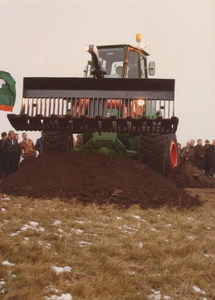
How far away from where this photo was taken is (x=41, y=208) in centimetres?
504

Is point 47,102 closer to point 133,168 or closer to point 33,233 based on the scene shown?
point 133,168

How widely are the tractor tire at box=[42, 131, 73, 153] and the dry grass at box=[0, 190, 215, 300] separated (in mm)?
2726

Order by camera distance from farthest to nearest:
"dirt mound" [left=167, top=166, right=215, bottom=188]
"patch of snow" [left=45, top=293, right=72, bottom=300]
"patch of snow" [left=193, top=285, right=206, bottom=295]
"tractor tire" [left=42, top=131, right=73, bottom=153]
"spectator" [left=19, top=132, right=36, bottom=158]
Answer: "spectator" [left=19, top=132, right=36, bottom=158], "dirt mound" [left=167, top=166, right=215, bottom=188], "tractor tire" [left=42, top=131, right=73, bottom=153], "patch of snow" [left=193, top=285, right=206, bottom=295], "patch of snow" [left=45, top=293, right=72, bottom=300]

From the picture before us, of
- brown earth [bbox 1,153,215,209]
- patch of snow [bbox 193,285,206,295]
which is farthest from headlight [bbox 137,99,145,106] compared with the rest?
patch of snow [bbox 193,285,206,295]

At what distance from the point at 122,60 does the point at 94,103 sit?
6.92 ft

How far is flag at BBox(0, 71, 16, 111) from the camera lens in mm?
8344

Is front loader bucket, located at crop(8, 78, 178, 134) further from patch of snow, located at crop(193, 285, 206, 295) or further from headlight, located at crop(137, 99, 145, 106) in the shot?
patch of snow, located at crop(193, 285, 206, 295)

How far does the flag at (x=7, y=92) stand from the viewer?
8.34 metres

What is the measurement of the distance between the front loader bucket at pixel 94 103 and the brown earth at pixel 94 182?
2.19 feet

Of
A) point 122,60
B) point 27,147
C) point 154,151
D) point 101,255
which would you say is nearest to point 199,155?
point 122,60

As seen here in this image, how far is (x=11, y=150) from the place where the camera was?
34.3 ft

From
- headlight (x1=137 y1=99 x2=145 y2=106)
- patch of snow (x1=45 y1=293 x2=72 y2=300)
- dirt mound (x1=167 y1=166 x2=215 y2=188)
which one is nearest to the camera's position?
patch of snow (x1=45 y1=293 x2=72 y2=300)

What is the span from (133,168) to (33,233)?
3374 millimetres

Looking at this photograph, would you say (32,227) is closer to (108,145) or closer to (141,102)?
(141,102)
